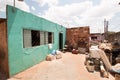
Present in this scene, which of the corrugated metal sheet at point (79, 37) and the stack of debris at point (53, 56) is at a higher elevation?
the corrugated metal sheet at point (79, 37)

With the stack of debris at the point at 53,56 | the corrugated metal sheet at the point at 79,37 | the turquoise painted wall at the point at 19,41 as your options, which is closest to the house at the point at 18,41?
the turquoise painted wall at the point at 19,41

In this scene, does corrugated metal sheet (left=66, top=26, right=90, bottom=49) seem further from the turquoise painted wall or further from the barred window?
the turquoise painted wall

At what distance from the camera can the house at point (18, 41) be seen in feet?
17.6

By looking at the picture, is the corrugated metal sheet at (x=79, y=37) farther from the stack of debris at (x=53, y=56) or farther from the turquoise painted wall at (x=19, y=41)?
the turquoise painted wall at (x=19, y=41)

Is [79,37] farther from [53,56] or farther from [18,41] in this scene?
[18,41]

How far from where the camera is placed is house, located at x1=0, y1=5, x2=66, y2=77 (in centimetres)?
535

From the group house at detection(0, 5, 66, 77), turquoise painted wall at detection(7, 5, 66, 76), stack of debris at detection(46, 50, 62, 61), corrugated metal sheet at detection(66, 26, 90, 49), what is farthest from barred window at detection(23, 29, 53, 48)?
corrugated metal sheet at detection(66, 26, 90, 49)

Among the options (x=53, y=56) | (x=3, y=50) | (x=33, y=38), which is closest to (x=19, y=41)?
(x=3, y=50)

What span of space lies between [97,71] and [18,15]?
5169 mm

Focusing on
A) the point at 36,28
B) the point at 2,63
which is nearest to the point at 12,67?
the point at 2,63

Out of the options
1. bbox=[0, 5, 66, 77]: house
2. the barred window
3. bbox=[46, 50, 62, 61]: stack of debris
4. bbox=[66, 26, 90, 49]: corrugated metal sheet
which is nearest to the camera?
bbox=[0, 5, 66, 77]: house

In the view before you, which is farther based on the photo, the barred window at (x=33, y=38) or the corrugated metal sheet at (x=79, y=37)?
the corrugated metal sheet at (x=79, y=37)

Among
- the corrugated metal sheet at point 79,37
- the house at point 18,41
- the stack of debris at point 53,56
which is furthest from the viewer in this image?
the corrugated metal sheet at point 79,37

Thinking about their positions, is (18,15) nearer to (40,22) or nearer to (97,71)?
(40,22)
